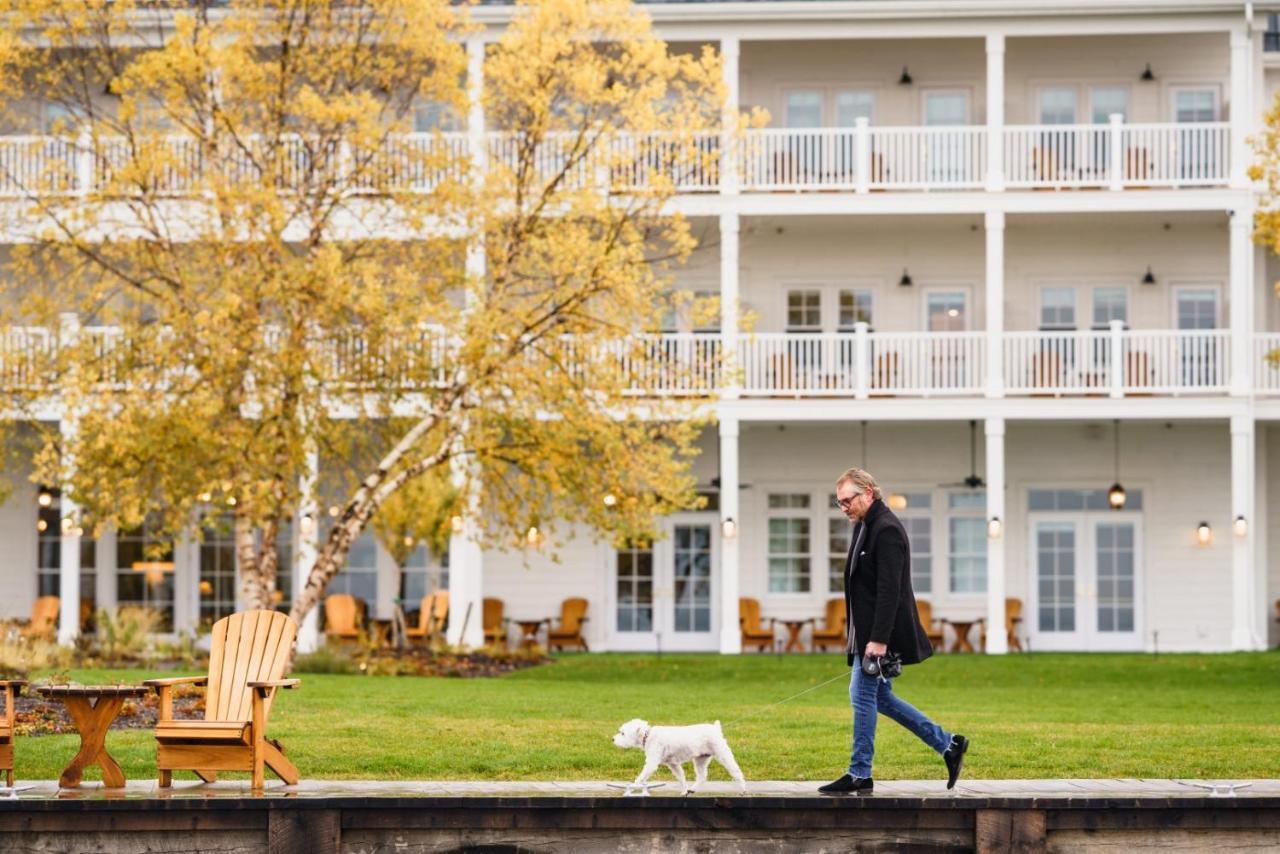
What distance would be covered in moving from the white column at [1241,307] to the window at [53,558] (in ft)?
55.4

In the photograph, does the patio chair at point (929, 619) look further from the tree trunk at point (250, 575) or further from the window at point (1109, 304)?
the tree trunk at point (250, 575)

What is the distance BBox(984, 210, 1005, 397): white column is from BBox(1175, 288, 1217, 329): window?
3.76 m

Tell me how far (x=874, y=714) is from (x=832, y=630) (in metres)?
18.4

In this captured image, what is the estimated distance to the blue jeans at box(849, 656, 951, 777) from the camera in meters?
9.91

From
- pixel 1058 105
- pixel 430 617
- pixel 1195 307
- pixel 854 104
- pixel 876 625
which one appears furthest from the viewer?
pixel 854 104

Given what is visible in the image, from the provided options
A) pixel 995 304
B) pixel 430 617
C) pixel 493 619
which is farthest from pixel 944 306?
pixel 430 617

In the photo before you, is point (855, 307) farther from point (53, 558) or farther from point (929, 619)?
point (53, 558)

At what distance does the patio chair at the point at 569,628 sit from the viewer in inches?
1118

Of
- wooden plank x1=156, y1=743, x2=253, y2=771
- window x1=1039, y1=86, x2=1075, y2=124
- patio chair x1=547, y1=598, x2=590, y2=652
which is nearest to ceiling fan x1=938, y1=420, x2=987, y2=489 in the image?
window x1=1039, y1=86, x2=1075, y2=124

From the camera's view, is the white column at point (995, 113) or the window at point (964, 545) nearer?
the white column at point (995, 113)

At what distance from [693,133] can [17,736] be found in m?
10.00

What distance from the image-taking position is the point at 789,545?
96.2 ft

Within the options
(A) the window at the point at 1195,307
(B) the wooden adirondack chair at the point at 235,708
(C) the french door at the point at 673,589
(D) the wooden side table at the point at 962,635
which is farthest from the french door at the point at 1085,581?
(B) the wooden adirondack chair at the point at 235,708

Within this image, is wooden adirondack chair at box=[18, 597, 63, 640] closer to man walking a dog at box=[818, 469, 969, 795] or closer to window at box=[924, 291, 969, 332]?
window at box=[924, 291, 969, 332]
